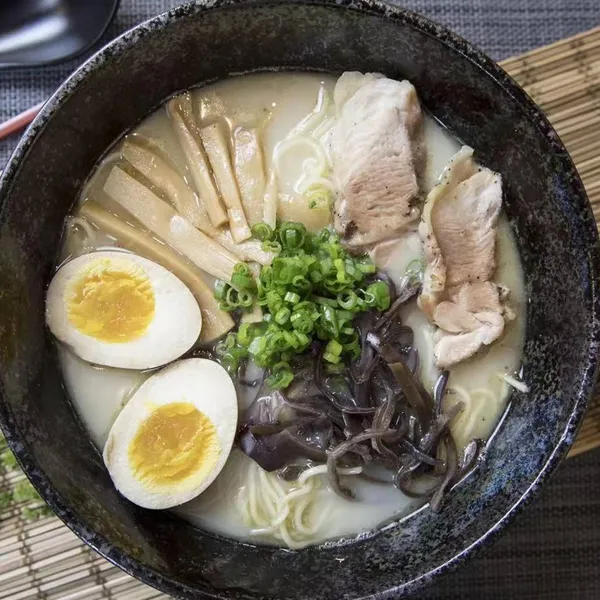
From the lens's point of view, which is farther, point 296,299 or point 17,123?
point 17,123

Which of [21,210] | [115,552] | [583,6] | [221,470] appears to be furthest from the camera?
[583,6]

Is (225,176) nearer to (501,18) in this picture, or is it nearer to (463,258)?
(463,258)

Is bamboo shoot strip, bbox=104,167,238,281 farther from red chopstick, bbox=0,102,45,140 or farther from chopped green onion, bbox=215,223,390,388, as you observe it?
red chopstick, bbox=0,102,45,140

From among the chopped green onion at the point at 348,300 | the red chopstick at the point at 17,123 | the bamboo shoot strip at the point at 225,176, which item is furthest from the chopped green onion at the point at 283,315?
the red chopstick at the point at 17,123

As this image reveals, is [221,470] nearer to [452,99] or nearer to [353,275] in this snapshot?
[353,275]

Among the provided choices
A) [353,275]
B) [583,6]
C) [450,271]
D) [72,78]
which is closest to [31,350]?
[72,78]

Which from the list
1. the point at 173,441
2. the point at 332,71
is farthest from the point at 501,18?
the point at 173,441

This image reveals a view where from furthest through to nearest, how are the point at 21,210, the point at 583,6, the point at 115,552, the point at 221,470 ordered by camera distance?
the point at 583,6 → the point at 221,470 → the point at 21,210 → the point at 115,552
